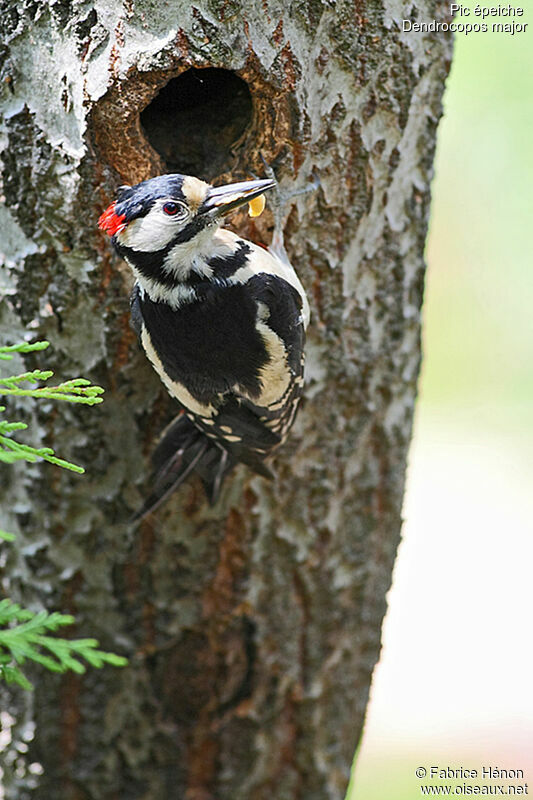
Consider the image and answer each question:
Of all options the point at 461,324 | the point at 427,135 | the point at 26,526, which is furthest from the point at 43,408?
the point at 461,324

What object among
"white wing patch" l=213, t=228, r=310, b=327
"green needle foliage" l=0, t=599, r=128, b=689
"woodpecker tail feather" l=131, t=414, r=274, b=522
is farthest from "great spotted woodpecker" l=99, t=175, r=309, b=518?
"green needle foliage" l=0, t=599, r=128, b=689

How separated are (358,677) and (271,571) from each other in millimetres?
391

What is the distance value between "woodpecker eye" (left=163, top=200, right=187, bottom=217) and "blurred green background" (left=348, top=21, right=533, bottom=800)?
2.44 m

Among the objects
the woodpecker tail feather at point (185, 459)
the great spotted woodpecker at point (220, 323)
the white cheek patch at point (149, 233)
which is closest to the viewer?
the white cheek patch at point (149, 233)

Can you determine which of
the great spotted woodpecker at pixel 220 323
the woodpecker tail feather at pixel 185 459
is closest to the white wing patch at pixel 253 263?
the great spotted woodpecker at pixel 220 323

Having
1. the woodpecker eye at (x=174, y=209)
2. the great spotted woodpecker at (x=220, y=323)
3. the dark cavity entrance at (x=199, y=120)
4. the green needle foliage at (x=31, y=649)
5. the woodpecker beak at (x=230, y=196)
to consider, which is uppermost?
the dark cavity entrance at (x=199, y=120)

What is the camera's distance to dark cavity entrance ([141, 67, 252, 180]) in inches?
57.9

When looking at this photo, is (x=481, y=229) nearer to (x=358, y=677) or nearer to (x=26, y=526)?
(x=358, y=677)

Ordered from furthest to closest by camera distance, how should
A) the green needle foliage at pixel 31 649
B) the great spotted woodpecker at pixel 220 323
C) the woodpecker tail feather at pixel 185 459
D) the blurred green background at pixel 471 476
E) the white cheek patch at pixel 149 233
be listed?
the blurred green background at pixel 471 476 < the woodpecker tail feather at pixel 185 459 < the great spotted woodpecker at pixel 220 323 < the white cheek patch at pixel 149 233 < the green needle foliage at pixel 31 649

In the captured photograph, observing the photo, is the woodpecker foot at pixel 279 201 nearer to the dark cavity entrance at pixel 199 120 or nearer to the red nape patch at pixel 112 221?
the dark cavity entrance at pixel 199 120

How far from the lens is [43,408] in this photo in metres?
1.62

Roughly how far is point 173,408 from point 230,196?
52 centimetres

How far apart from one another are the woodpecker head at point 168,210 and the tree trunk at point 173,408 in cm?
15

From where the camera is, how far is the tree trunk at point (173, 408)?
1.39m
